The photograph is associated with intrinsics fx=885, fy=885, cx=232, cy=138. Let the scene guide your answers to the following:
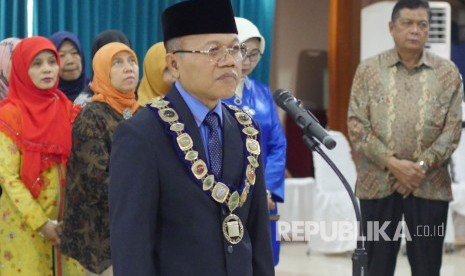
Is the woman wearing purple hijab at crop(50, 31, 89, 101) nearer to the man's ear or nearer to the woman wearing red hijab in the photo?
the woman wearing red hijab

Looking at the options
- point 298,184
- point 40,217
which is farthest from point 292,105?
point 298,184

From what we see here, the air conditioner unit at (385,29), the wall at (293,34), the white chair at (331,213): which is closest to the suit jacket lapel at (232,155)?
the white chair at (331,213)

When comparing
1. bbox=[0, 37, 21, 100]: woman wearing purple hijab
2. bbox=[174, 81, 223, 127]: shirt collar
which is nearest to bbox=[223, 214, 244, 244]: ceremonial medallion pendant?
bbox=[174, 81, 223, 127]: shirt collar

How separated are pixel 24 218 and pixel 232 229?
63.4 inches

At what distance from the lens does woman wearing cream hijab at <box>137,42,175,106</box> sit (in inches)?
154

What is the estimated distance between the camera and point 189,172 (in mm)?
2096

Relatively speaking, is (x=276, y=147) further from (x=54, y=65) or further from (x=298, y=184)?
(x=298, y=184)

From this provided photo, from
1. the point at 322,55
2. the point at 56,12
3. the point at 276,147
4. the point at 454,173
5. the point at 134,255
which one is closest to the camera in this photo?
the point at 134,255

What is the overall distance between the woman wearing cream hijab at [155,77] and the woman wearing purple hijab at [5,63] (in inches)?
26.0

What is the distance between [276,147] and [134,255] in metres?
2.09

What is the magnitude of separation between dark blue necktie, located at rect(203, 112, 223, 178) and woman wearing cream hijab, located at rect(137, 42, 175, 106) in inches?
68.3

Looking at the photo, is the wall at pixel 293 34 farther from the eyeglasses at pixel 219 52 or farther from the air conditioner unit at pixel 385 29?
the eyeglasses at pixel 219 52

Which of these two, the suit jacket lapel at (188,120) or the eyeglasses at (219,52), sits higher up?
the eyeglasses at (219,52)

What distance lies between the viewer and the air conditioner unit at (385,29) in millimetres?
7086
